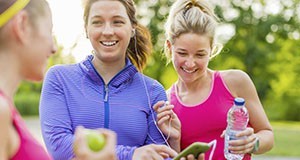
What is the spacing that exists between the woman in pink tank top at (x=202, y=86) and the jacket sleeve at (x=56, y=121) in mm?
750

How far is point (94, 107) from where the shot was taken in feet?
10.1

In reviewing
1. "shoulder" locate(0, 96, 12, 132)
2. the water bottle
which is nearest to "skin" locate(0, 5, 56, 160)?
"shoulder" locate(0, 96, 12, 132)

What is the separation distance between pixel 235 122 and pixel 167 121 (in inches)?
16.7

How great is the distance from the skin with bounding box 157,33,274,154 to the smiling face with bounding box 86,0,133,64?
461 mm

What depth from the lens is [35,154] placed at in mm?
1993

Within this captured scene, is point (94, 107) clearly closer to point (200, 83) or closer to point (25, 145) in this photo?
point (200, 83)

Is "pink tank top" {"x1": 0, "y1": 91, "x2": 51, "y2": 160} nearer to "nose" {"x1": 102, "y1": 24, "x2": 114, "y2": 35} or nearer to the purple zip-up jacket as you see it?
the purple zip-up jacket

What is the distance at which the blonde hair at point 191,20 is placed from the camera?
360 cm

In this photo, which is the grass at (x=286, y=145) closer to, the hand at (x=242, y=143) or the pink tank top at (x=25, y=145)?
the hand at (x=242, y=143)

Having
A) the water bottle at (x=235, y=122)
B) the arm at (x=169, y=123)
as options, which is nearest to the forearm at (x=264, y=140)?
the water bottle at (x=235, y=122)

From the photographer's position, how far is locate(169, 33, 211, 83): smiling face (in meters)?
3.52

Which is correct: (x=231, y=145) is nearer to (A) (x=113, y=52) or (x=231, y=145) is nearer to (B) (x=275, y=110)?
(A) (x=113, y=52)

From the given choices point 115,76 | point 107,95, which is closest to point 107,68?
point 115,76

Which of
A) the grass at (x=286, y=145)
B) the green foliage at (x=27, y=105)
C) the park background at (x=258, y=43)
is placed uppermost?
the park background at (x=258, y=43)
